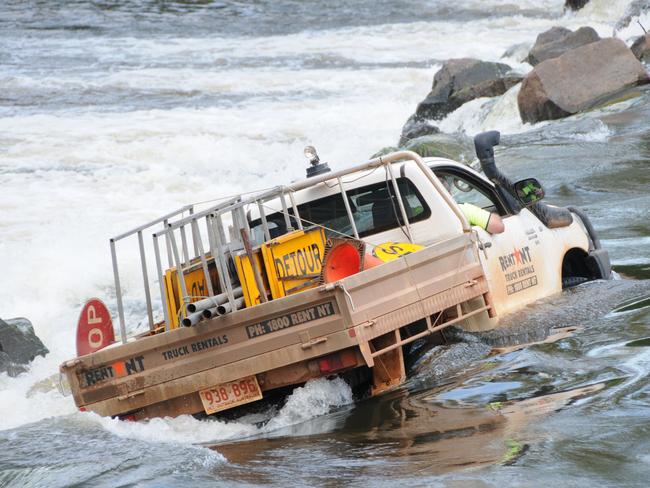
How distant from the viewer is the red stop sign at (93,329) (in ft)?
27.8

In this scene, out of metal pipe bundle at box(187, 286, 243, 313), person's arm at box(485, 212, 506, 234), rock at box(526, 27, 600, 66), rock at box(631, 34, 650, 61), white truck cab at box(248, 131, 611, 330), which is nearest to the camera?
metal pipe bundle at box(187, 286, 243, 313)

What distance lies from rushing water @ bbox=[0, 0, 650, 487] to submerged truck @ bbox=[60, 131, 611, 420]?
267 millimetres

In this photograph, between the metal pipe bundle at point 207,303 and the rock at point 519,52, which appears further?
the rock at point 519,52

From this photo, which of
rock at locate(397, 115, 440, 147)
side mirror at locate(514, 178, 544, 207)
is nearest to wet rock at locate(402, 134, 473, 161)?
rock at locate(397, 115, 440, 147)

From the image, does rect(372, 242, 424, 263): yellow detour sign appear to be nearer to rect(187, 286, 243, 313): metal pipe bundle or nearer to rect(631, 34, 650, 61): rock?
rect(187, 286, 243, 313): metal pipe bundle

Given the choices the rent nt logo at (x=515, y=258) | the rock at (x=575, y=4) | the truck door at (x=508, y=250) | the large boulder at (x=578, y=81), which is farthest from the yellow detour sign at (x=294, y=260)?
the rock at (x=575, y=4)

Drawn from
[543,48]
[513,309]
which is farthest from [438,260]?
[543,48]

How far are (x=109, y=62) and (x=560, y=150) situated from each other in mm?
20678

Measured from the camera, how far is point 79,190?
20.5 metres

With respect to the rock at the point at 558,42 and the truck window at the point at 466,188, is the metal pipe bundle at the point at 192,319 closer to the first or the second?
the truck window at the point at 466,188

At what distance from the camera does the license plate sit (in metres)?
7.52

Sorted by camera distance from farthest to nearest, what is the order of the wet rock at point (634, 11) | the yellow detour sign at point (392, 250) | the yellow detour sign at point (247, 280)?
the wet rock at point (634, 11) → the yellow detour sign at point (392, 250) → the yellow detour sign at point (247, 280)

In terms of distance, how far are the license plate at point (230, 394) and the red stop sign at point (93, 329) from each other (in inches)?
49.2

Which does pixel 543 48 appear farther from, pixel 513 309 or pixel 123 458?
pixel 123 458
